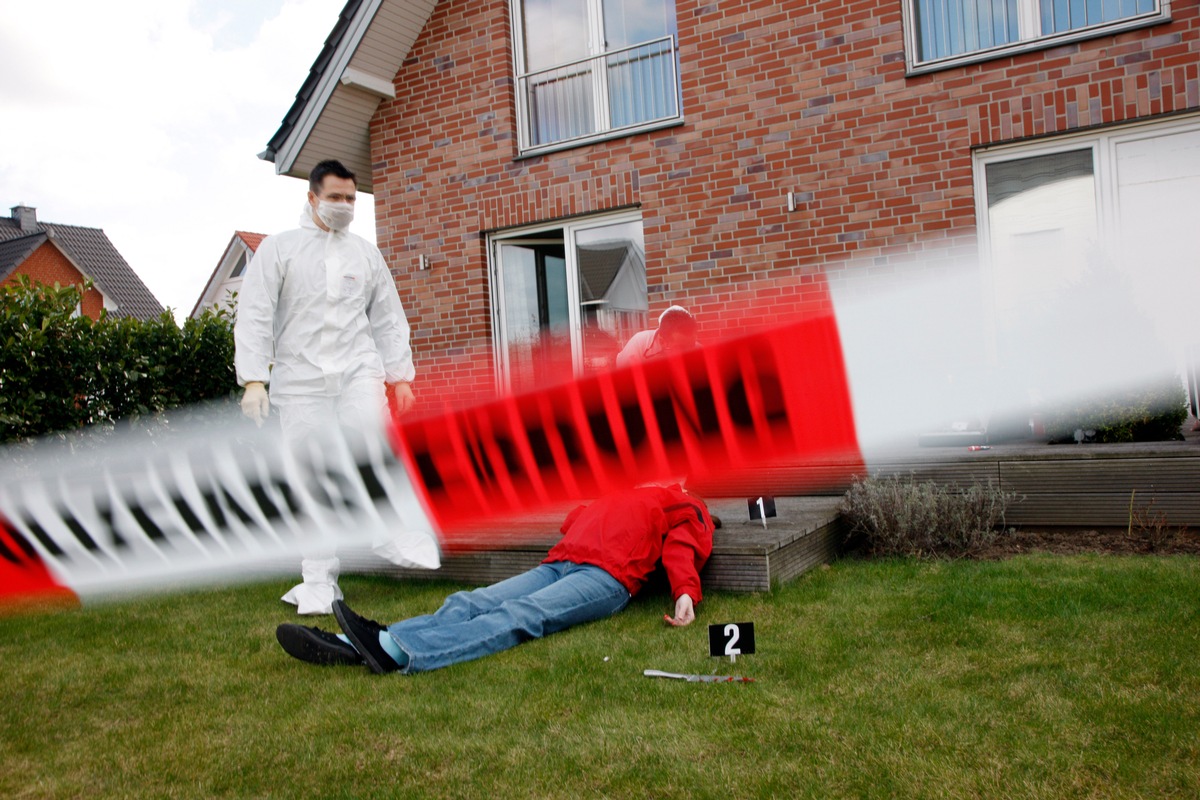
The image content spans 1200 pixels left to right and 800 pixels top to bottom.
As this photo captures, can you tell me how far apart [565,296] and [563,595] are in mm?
5313

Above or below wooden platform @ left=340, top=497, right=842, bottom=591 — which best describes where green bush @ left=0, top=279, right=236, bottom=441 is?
above

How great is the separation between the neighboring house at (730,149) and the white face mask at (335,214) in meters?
3.42

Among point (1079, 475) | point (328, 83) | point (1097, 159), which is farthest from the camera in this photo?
point (328, 83)

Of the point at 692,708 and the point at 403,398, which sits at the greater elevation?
the point at 403,398

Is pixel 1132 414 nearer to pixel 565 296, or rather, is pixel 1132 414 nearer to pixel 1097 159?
pixel 1097 159

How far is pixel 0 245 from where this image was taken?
39.6m

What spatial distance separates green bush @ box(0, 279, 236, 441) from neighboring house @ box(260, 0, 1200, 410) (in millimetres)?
2349

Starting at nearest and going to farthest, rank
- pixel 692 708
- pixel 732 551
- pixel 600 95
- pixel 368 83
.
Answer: pixel 692 708 < pixel 732 551 < pixel 600 95 < pixel 368 83

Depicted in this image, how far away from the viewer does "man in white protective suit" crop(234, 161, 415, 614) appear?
4527 millimetres

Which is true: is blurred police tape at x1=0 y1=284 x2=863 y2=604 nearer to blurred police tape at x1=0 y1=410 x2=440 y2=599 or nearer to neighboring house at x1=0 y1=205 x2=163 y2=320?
blurred police tape at x1=0 y1=410 x2=440 y2=599

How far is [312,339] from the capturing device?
4633 mm

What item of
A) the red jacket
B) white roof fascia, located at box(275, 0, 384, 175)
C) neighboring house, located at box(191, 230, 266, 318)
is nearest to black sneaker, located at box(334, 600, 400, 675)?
the red jacket

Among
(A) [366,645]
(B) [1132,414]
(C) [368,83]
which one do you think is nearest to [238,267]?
(C) [368,83]

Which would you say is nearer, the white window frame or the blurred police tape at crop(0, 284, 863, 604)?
the blurred police tape at crop(0, 284, 863, 604)
